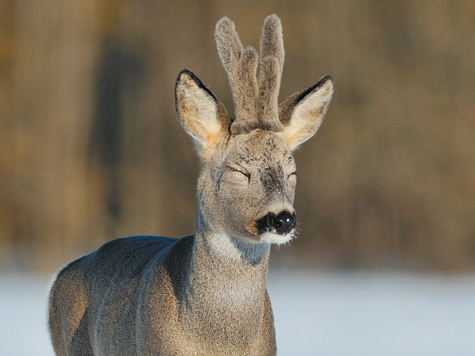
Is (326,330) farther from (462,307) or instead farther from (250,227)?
(250,227)

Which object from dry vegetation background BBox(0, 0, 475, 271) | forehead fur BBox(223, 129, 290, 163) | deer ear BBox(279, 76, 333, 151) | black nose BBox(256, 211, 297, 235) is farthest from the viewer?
dry vegetation background BBox(0, 0, 475, 271)

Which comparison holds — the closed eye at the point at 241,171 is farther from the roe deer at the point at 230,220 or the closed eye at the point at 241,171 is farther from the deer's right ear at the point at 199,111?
the deer's right ear at the point at 199,111

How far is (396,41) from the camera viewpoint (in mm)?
17422

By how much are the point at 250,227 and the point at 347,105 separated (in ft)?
42.3

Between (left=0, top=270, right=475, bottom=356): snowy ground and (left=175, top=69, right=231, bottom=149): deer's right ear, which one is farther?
(left=0, top=270, right=475, bottom=356): snowy ground

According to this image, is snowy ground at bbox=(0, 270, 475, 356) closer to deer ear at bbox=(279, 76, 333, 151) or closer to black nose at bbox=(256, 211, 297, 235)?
deer ear at bbox=(279, 76, 333, 151)

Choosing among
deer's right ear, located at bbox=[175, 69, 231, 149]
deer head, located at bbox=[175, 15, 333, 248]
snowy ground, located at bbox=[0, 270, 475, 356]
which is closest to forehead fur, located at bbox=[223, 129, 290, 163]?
deer head, located at bbox=[175, 15, 333, 248]

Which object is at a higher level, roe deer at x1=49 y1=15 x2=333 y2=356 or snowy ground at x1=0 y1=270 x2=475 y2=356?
roe deer at x1=49 y1=15 x2=333 y2=356

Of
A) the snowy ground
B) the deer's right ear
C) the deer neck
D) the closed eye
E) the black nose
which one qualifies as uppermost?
the deer's right ear

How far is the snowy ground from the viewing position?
812 cm

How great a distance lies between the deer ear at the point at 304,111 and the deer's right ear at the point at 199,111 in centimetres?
35

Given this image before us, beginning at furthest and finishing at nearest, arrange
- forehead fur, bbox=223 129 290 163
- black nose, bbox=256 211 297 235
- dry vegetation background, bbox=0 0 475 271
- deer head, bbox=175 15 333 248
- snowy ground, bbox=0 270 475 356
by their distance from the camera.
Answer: dry vegetation background, bbox=0 0 475 271, snowy ground, bbox=0 270 475 356, forehead fur, bbox=223 129 290 163, deer head, bbox=175 15 333 248, black nose, bbox=256 211 297 235

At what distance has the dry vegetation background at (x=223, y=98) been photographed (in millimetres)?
15898

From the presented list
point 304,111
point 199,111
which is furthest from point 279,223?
point 304,111
